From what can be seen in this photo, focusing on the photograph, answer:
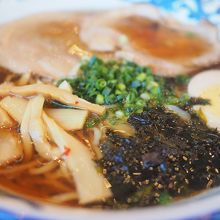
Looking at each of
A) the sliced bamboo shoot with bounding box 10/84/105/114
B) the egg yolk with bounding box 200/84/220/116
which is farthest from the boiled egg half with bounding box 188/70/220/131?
the sliced bamboo shoot with bounding box 10/84/105/114

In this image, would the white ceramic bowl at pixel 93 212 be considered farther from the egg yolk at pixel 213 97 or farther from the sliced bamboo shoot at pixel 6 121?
the egg yolk at pixel 213 97

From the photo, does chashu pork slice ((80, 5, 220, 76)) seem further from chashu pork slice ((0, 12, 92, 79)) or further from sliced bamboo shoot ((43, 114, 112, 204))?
sliced bamboo shoot ((43, 114, 112, 204))

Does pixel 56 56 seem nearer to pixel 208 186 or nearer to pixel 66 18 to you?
pixel 66 18

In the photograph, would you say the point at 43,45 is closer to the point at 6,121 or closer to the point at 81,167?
the point at 6,121

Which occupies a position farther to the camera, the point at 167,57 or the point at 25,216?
the point at 167,57

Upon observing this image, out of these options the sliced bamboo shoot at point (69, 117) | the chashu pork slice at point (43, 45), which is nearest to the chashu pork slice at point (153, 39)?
the chashu pork slice at point (43, 45)

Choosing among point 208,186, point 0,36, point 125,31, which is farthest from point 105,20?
point 208,186
